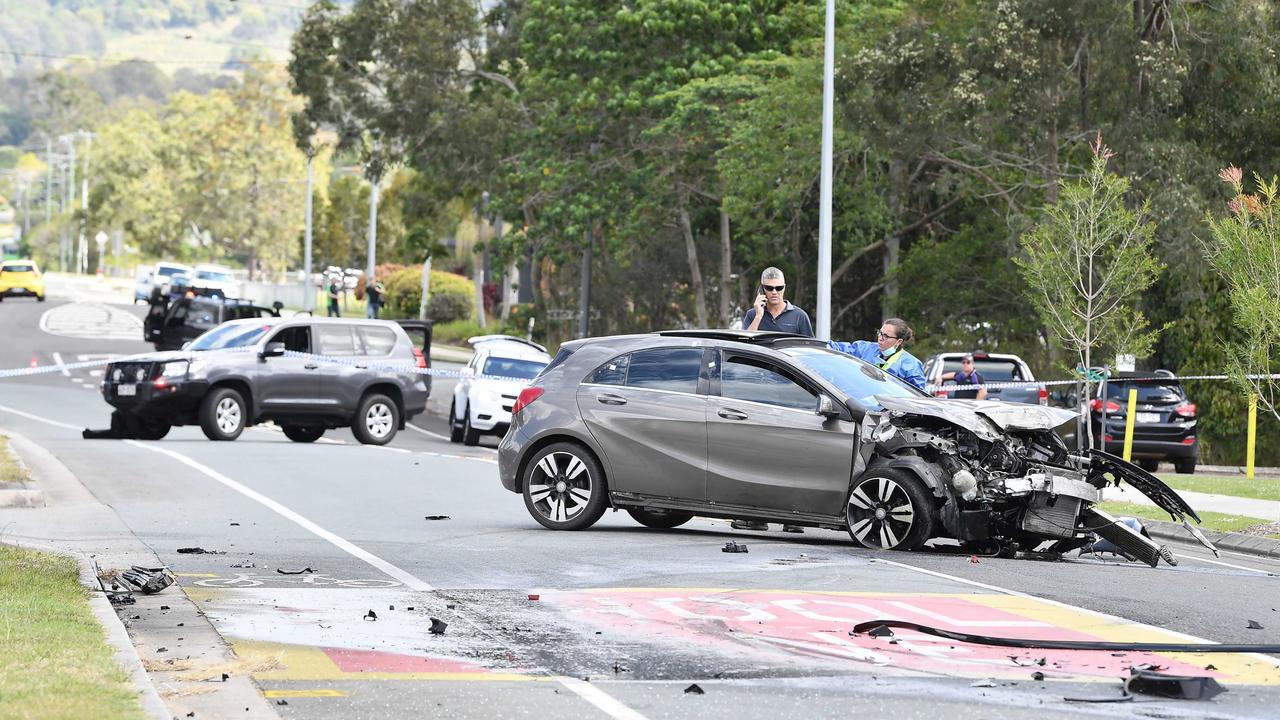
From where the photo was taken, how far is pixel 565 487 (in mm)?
14664

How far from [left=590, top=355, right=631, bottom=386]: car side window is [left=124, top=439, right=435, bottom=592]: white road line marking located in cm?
234

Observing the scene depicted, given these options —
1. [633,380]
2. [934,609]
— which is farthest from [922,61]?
[934,609]

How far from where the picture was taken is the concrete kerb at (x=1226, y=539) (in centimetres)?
1548

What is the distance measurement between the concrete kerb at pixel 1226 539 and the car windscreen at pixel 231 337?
543 inches

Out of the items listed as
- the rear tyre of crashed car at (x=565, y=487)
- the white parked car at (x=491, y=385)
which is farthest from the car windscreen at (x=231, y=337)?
the rear tyre of crashed car at (x=565, y=487)

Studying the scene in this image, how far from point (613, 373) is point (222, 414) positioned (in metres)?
12.6

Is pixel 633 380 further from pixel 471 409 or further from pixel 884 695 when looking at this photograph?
pixel 471 409

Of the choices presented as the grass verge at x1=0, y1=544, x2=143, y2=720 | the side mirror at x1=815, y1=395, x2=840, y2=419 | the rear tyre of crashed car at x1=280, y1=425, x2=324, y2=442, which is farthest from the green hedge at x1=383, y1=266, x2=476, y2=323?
the grass verge at x1=0, y1=544, x2=143, y2=720

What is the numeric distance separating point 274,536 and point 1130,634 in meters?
7.00

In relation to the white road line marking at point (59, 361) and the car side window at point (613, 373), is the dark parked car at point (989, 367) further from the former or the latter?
the white road line marking at point (59, 361)

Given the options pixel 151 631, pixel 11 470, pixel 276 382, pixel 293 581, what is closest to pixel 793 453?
pixel 293 581

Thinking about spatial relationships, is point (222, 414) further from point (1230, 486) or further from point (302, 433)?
point (1230, 486)

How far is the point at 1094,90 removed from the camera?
32.2 m

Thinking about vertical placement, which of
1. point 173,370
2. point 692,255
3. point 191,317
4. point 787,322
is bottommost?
point 173,370
